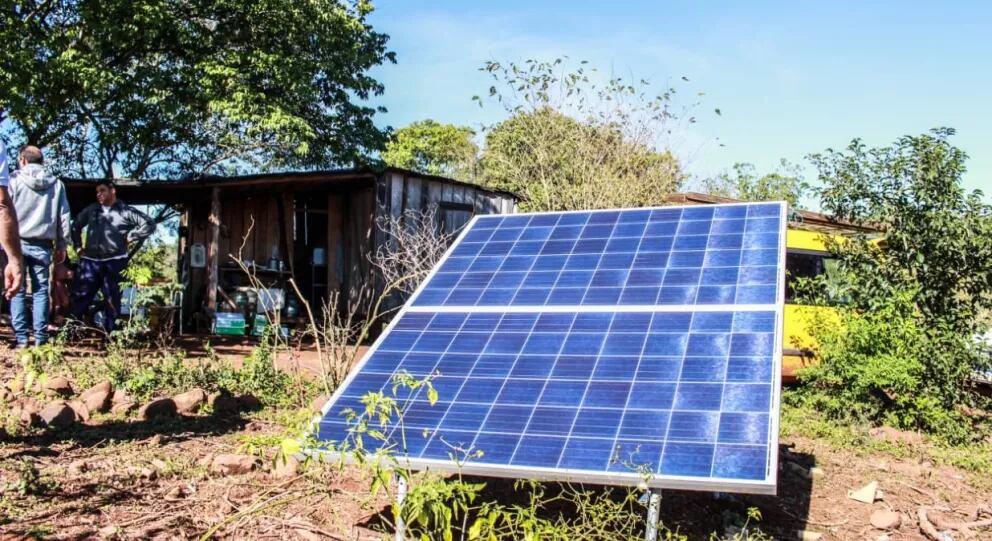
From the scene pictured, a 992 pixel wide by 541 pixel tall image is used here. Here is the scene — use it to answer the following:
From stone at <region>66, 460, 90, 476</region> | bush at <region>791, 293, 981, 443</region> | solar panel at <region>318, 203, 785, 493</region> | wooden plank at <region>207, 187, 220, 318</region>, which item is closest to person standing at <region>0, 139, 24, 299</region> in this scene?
stone at <region>66, 460, 90, 476</region>

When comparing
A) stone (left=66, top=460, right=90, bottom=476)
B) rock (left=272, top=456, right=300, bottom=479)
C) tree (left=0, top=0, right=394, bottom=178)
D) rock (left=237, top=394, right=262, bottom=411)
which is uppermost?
tree (left=0, top=0, right=394, bottom=178)

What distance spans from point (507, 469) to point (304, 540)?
1.50 m

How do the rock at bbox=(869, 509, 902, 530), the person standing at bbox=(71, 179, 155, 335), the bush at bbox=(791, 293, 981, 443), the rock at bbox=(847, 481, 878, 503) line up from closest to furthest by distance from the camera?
the rock at bbox=(869, 509, 902, 530) → the rock at bbox=(847, 481, 878, 503) → the bush at bbox=(791, 293, 981, 443) → the person standing at bbox=(71, 179, 155, 335)

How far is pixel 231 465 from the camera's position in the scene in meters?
6.33

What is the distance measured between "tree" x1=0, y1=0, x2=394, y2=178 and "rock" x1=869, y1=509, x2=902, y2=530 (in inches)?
558

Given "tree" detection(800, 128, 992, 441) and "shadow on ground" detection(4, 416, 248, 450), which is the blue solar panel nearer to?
"shadow on ground" detection(4, 416, 248, 450)

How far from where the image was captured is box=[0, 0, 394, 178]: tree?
1627 cm

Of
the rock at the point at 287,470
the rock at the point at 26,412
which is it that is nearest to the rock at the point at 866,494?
the rock at the point at 287,470

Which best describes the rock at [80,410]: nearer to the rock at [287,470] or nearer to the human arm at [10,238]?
the human arm at [10,238]

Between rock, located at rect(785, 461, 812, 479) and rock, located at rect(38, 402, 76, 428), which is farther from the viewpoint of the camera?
rock, located at rect(785, 461, 812, 479)

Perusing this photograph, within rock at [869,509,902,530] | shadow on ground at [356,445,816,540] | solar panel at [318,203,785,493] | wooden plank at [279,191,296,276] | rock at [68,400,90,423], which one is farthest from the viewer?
wooden plank at [279,191,296,276]

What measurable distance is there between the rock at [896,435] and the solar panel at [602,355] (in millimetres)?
4136

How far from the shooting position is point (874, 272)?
11.8 meters

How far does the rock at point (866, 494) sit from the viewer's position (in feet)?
23.2
